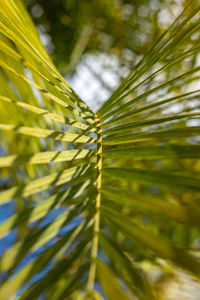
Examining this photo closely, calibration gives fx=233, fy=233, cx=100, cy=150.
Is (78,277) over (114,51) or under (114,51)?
under

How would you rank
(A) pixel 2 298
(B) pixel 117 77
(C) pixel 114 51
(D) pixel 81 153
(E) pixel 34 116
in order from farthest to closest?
(C) pixel 114 51, (B) pixel 117 77, (E) pixel 34 116, (D) pixel 81 153, (A) pixel 2 298

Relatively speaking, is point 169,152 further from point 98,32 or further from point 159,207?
point 98,32

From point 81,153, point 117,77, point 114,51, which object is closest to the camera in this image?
point 81,153

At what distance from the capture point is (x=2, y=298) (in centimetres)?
22

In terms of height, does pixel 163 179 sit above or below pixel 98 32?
below

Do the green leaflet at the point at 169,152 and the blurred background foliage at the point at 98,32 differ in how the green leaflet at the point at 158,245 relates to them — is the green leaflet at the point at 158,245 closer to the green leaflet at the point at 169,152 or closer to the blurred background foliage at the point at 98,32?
the green leaflet at the point at 169,152

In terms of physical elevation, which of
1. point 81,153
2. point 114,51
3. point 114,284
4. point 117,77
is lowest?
point 114,284

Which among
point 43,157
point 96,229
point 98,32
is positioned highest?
point 98,32

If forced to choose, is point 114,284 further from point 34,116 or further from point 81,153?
point 34,116

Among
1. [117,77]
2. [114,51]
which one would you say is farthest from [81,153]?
[114,51]

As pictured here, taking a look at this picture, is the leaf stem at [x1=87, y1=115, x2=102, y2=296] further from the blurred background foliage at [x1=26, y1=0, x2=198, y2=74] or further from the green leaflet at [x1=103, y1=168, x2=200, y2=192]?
the blurred background foliage at [x1=26, y1=0, x2=198, y2=74]

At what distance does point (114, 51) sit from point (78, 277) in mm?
1537

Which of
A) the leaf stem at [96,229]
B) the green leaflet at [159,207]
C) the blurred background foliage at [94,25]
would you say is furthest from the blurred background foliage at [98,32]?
the green leaflet at [159,207]

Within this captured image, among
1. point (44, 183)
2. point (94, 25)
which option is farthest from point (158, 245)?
point (94, 25)
